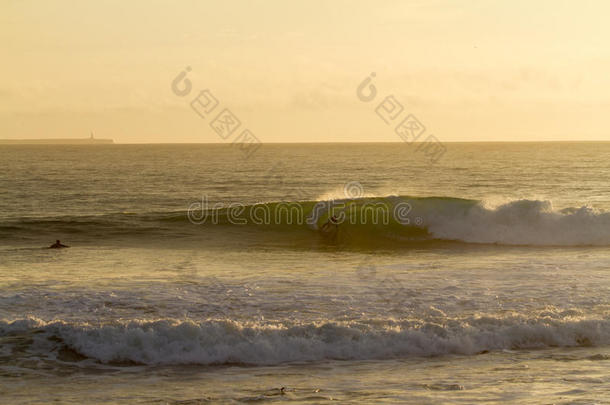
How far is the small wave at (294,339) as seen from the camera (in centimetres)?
1002

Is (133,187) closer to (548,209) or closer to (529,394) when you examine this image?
(548,209)

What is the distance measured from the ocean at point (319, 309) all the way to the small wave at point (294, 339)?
3 centimetres

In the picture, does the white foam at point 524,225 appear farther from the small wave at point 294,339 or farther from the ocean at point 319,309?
the small wave at point 294,339

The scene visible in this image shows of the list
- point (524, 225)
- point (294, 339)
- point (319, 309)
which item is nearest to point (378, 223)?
point (524, 225)

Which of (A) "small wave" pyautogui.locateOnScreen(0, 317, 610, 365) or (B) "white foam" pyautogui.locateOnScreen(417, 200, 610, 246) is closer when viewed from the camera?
(A) "small wave" pyautogui.locateOnScreen(0, 317, 610, 365)

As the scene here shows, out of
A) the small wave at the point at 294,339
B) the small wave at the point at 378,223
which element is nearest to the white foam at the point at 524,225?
the small wave at the point at 378,223

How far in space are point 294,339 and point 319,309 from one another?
6.47 ft

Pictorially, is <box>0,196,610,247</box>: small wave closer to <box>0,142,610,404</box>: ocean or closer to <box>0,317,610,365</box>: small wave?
<box>0,142,610,404</box>: ocean

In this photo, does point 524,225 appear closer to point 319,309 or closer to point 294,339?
point 319,309

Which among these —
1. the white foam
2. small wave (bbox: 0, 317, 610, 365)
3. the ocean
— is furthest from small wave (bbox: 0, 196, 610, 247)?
small wave (bbox: 0, 317, 610, 365)

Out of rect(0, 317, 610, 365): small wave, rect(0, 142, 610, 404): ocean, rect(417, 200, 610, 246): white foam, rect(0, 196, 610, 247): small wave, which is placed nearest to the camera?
rect(0, 142, 610, 404): ocean

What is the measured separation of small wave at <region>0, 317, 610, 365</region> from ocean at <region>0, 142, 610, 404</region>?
0.03 m

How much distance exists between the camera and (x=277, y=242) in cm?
2434

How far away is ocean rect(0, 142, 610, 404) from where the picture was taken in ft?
28.4
